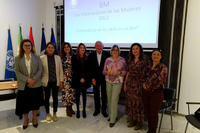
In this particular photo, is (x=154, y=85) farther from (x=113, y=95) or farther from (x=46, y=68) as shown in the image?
(x=46, y=68)

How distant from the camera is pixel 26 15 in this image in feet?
15.1

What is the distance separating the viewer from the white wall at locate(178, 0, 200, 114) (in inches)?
111

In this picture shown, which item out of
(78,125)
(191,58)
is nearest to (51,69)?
(78,125)

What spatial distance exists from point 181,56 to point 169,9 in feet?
3.18

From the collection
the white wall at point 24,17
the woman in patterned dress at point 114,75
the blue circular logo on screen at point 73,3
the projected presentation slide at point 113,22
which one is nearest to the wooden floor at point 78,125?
the woman in patterned dress at point 114,75

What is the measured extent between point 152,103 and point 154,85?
0.27m

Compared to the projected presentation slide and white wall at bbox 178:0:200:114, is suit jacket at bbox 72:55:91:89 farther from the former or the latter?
white wall at bbox 178:0:200:114

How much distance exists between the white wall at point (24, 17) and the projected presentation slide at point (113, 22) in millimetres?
974

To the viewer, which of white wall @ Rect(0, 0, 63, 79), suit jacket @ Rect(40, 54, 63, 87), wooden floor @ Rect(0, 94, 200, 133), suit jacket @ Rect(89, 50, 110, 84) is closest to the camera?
wooden floor @ Rect(0, 94, 200, 133)

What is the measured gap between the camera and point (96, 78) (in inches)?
115

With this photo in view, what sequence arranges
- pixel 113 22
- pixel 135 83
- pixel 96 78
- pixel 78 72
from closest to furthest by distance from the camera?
pixel 135 83 → pixel 78 72 → pixel 96 78 → pixel 113 22

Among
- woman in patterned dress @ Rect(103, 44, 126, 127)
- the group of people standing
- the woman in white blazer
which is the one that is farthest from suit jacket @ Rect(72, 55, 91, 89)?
woman in patterned dress @ Rect(103, 44, 126, 127)

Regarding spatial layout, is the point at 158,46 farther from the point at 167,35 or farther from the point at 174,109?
the point at 174,109

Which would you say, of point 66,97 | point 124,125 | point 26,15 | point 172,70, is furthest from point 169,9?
point 26,15
